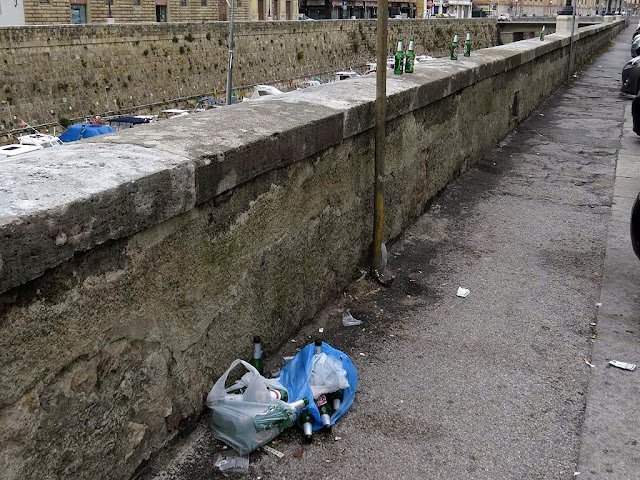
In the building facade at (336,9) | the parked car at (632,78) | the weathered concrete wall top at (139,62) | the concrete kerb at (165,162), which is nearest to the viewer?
the concrete kerb at (165,162)

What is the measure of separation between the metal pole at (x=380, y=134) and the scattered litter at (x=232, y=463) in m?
2.00

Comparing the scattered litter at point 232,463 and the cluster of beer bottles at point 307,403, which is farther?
the cluster of beer bottles at point 307,403

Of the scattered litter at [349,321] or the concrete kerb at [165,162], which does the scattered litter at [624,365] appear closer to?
the scattered litter at [349,321]

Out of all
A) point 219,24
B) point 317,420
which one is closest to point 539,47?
point 317,420

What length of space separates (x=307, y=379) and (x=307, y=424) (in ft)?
0.73

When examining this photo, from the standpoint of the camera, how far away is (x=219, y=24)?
30.5 meters

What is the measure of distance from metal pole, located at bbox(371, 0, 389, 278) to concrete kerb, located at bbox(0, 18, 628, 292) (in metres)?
0.09

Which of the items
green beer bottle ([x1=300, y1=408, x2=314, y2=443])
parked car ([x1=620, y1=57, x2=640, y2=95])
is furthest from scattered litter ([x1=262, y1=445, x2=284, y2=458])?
parked car ([x1=620, y1=57, x2=640, y2=95])

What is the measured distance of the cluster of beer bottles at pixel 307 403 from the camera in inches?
116

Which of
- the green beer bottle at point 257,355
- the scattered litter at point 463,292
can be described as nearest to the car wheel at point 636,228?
the scattered litter at point 463,292

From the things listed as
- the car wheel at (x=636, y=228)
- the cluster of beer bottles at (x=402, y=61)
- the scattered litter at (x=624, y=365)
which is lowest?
the scattered litter at (x=624, y=365)

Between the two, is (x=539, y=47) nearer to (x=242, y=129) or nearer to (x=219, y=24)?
(x=242, y=129)

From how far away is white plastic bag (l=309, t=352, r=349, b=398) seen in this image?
311 centimetres

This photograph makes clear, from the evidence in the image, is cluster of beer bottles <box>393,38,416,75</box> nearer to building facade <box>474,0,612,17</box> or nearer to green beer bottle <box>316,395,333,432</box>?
green beer bottle <box>316,395,333,432</box>
